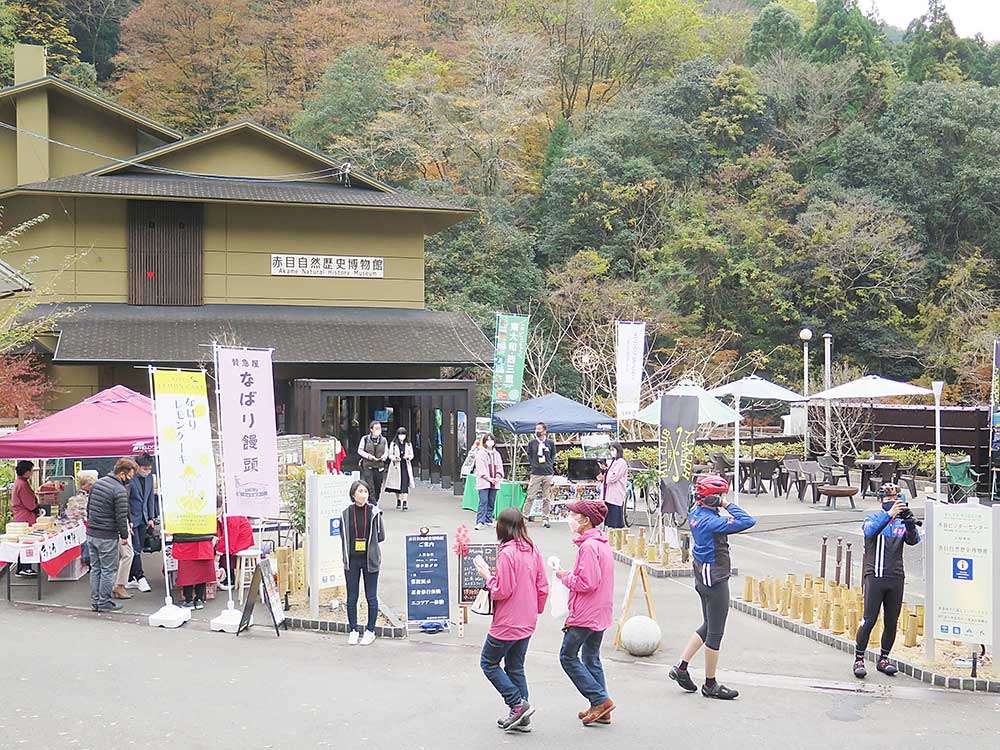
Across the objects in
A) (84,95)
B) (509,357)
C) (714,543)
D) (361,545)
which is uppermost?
(84,95)

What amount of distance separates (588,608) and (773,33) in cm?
4872

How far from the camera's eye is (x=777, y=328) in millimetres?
40562

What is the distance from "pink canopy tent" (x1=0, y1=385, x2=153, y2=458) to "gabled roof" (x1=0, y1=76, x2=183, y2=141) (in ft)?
51.9

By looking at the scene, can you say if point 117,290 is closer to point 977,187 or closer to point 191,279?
point 191,279

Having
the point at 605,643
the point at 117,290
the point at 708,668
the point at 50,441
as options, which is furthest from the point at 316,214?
the point at 708,668

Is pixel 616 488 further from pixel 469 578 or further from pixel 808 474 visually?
pixel 808 474

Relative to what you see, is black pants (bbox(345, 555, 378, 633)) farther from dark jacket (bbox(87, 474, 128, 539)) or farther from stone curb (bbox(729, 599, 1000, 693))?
stone curb (bbox(729, 599, 1000, 693))

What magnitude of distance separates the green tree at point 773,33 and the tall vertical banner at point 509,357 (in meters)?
32.6

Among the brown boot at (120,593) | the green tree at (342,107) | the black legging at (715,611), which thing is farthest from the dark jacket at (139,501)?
the green tree at (342,107)

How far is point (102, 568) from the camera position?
11648mm

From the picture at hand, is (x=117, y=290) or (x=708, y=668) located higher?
(x=117, y=290)

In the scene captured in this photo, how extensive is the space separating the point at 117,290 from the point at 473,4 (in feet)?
106

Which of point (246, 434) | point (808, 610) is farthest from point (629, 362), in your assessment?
point (246, 434)

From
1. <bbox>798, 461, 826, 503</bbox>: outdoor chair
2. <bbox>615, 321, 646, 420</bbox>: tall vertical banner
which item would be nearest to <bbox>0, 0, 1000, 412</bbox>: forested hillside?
<bbox>798, 461, 826, 503</bbox>: outdoor chair
